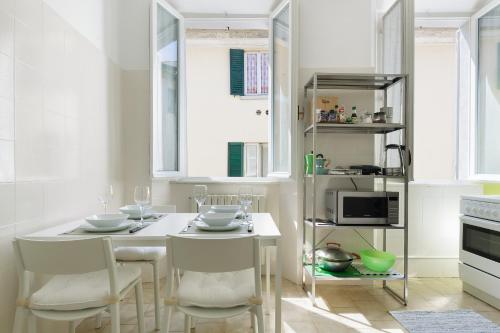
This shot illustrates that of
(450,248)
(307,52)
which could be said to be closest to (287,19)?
(307,52)

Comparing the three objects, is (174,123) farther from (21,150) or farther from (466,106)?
(466,106)

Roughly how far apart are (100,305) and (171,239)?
43cm

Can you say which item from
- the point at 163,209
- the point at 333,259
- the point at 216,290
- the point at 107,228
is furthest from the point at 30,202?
the point at 333,259

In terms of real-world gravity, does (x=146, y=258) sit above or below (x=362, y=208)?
below

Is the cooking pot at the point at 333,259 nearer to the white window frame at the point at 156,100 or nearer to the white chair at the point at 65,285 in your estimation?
the white window frame at the point at 156,100

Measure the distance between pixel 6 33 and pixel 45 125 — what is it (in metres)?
0.49

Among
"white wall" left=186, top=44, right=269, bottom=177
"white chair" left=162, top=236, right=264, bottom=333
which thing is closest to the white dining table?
"white chair" left=162, top=236, right=264, bottom=333

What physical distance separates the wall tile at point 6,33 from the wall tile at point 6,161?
0.42 m

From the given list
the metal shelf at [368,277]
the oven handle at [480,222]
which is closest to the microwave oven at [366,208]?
the metal shelf at [368,277]

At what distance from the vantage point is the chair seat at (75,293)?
4.57 feet

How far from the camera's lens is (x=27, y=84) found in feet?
5.54

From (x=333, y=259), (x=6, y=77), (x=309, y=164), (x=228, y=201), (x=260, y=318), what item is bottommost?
(x=333, y=259)

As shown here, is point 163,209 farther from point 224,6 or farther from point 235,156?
point 235,156

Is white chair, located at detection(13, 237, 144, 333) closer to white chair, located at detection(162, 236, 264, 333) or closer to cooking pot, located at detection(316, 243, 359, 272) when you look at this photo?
white chair, located at detection(162, 236, 264, 333)
